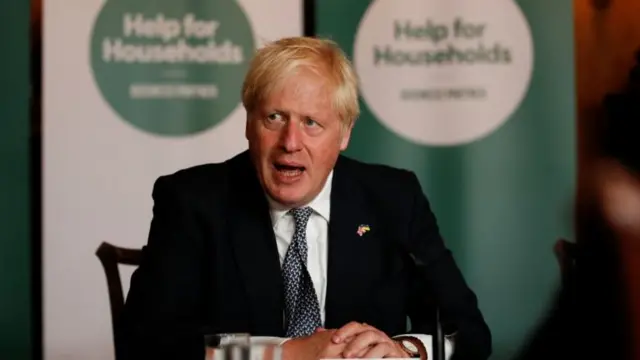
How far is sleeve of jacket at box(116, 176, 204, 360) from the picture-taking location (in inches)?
68.8

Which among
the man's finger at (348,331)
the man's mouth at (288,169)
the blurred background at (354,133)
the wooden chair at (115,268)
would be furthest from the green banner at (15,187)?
the man's finger at (348,331)

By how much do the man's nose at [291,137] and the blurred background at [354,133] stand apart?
0.94 metres

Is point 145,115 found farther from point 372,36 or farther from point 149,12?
point 372,36

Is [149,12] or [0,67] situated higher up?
[149,12]

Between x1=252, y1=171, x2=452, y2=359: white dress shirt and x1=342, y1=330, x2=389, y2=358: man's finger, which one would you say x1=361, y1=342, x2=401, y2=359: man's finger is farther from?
x1=252, y1=171, x2=452, y2=359: white dress shirt

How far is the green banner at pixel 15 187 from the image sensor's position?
2670 millimetres

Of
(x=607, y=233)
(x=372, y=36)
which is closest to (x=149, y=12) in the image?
(x=372, y=36)

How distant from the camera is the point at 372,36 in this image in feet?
9.22

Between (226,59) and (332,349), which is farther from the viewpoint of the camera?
(226,59)

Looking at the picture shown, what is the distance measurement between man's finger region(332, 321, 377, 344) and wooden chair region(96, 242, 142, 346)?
70cm

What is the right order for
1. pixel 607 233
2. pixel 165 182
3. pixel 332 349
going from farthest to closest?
pixel 165 182
pixel 332 349
pixel 607 233

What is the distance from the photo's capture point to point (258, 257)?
190 centimetres

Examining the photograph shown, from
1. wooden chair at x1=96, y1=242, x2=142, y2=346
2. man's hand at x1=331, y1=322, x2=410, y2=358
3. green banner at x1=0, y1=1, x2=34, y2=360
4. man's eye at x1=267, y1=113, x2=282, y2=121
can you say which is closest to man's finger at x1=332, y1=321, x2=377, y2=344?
man's hand at x1=331, y1=322, x2=410, y2=358

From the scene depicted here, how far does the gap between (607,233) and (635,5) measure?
174cm
